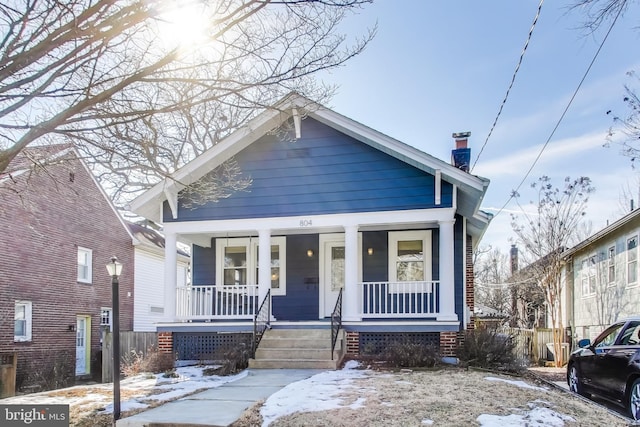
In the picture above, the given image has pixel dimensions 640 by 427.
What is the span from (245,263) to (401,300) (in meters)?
4.21

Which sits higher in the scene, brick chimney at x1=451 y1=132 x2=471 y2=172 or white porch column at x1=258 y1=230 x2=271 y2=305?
brick chimney at x1=451 y1=132 x2=471 y2=172

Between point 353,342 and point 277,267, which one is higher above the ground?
point 277,267

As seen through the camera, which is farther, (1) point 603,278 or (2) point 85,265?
(2) point 85,265

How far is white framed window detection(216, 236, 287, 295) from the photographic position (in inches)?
585

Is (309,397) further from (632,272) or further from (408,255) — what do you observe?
(632,272)

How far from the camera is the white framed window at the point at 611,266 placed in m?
18.2

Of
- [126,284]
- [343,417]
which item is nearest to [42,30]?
[343,417]

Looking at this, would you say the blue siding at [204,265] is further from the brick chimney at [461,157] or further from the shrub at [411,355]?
the brick chimney at [461,157]

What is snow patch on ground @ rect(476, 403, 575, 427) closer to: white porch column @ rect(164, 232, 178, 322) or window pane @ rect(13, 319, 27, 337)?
white porch column @ rect(164, 232, 178, 322)

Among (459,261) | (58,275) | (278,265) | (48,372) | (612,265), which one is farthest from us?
(58,275)

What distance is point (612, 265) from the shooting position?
18.5 meters

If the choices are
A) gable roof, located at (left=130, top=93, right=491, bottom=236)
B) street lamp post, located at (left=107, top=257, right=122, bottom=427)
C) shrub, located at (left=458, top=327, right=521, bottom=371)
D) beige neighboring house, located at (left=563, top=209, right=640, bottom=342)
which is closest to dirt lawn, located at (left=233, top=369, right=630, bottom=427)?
street lamp post, located at (left=107, top=257, right=122, bottom=427)

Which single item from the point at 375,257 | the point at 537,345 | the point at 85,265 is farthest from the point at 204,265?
the point at 537,345

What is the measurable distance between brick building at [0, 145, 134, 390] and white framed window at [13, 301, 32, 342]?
3 centimetres
